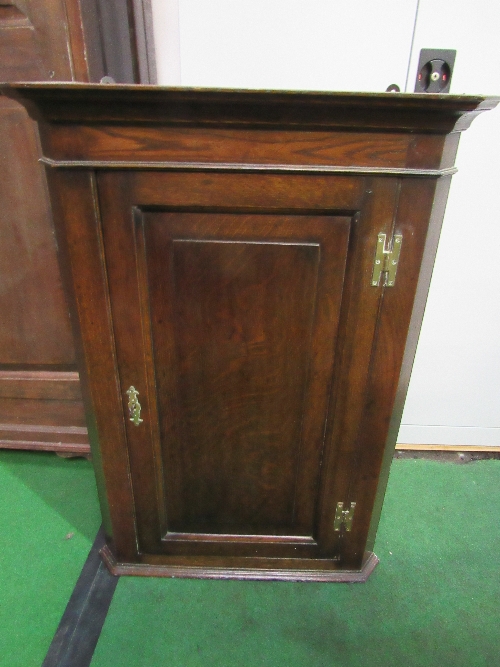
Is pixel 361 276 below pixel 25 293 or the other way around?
the other way around

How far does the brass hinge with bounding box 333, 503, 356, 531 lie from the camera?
1.14 meters

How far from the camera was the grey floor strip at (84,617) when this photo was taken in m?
1.07

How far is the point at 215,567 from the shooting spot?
126cm

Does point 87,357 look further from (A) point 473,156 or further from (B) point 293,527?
(A) point 473,156

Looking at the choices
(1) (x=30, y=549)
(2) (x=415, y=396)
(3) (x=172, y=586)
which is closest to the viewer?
(3) (x=172, y=586)

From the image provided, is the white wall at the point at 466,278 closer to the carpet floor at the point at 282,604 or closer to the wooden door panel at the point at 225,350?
the carpet floor at the point at 282,604

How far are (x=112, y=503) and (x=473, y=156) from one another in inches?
54.6

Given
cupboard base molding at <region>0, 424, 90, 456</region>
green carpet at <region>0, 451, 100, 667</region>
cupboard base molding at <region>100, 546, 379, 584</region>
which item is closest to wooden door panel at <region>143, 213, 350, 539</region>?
cupboard base molding at <region>100, 546, 379, 584</region>

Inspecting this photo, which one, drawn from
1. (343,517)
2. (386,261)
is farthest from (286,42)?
(343,517)

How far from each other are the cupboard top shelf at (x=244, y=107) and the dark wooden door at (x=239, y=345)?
0.09 metres

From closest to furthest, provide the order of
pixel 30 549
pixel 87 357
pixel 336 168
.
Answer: pixel 336 168 < pixel 87 357 < pixel 30 549

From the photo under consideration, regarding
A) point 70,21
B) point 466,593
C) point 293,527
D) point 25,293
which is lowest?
point 466,593

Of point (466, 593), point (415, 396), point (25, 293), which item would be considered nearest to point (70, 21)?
point (25, 293)

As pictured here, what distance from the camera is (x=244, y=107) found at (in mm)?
750
